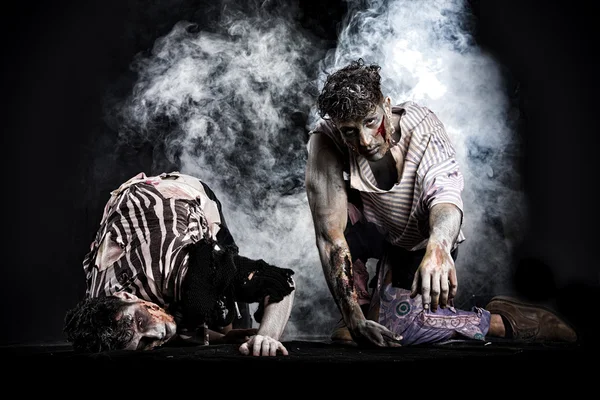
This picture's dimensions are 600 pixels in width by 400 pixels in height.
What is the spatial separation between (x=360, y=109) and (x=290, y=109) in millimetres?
2355

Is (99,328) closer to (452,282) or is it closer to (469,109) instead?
(452,282)

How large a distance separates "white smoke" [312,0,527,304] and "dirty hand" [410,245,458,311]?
2389 mm

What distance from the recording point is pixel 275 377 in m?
2.29

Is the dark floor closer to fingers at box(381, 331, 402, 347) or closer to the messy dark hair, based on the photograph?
fingers at box(381, 331, 402, 347)

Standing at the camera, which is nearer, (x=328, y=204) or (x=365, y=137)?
(x=365, y=137)

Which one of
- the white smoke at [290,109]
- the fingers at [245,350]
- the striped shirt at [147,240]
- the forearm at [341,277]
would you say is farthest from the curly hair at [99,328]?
the white smoke at [290,109]

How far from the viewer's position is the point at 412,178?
315 centimetres

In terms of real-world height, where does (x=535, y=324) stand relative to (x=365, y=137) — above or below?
below

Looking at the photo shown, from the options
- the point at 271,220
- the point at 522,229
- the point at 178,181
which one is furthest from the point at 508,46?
the point at 178,181

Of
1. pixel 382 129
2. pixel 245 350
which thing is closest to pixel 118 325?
pixel 245 350

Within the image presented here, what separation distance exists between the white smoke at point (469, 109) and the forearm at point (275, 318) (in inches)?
84.3

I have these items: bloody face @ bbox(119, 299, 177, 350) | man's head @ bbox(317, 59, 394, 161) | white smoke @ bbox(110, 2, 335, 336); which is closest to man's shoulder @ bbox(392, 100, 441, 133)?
man's head @ bbox(317, 59, 394, 161)

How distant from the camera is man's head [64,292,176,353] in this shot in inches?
111

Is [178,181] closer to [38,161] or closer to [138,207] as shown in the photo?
[138,207]
